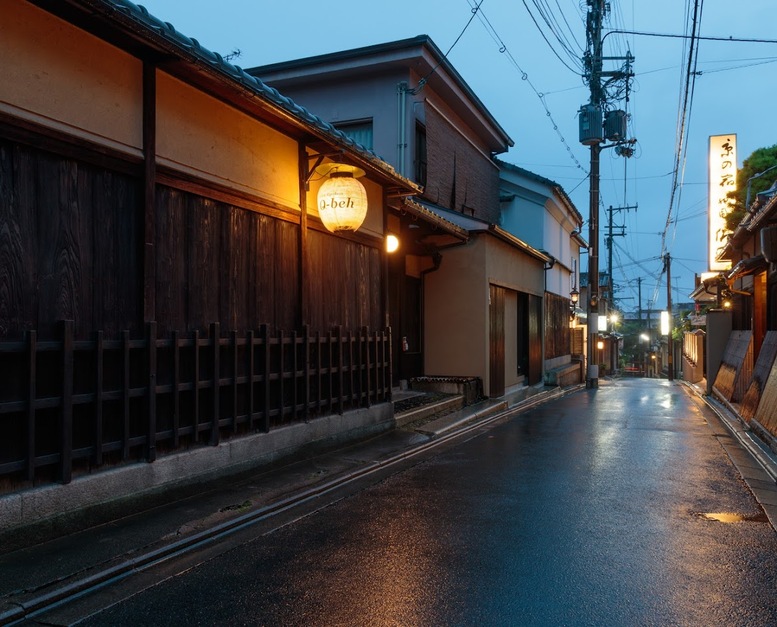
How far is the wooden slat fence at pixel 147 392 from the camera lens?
5.05 meters

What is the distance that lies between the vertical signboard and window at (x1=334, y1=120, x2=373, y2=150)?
40.4 ft

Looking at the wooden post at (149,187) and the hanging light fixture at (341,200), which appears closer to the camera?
the wooden post at (149,187)

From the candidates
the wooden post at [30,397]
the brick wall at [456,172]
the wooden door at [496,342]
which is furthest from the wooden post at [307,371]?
the brick wall at [456,172]

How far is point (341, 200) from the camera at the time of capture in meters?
8.91

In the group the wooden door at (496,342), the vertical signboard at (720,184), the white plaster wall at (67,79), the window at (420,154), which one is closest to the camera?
the white plaster wall at (67,79)

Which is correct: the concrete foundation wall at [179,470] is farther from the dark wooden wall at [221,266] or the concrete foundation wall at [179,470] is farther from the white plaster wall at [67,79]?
the white plaster wall at [67,79]

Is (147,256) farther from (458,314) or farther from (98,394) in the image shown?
(458,314)

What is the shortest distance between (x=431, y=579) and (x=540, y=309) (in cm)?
2061

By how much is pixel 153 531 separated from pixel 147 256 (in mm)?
2707

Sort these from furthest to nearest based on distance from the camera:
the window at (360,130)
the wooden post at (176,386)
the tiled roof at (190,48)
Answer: the window at (360,130), the wooden post at (176,386), the tiled roof at (190,48)

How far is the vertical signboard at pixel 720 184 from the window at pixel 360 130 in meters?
12.3

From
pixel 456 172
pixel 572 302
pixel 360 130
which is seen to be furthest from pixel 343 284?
pixel 572 302

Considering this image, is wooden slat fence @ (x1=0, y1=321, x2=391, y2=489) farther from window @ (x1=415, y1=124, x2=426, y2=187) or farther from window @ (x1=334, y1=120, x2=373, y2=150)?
window @ (x1=334, y1=120, x2=373, y2=150)

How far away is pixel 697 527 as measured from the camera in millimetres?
6066
